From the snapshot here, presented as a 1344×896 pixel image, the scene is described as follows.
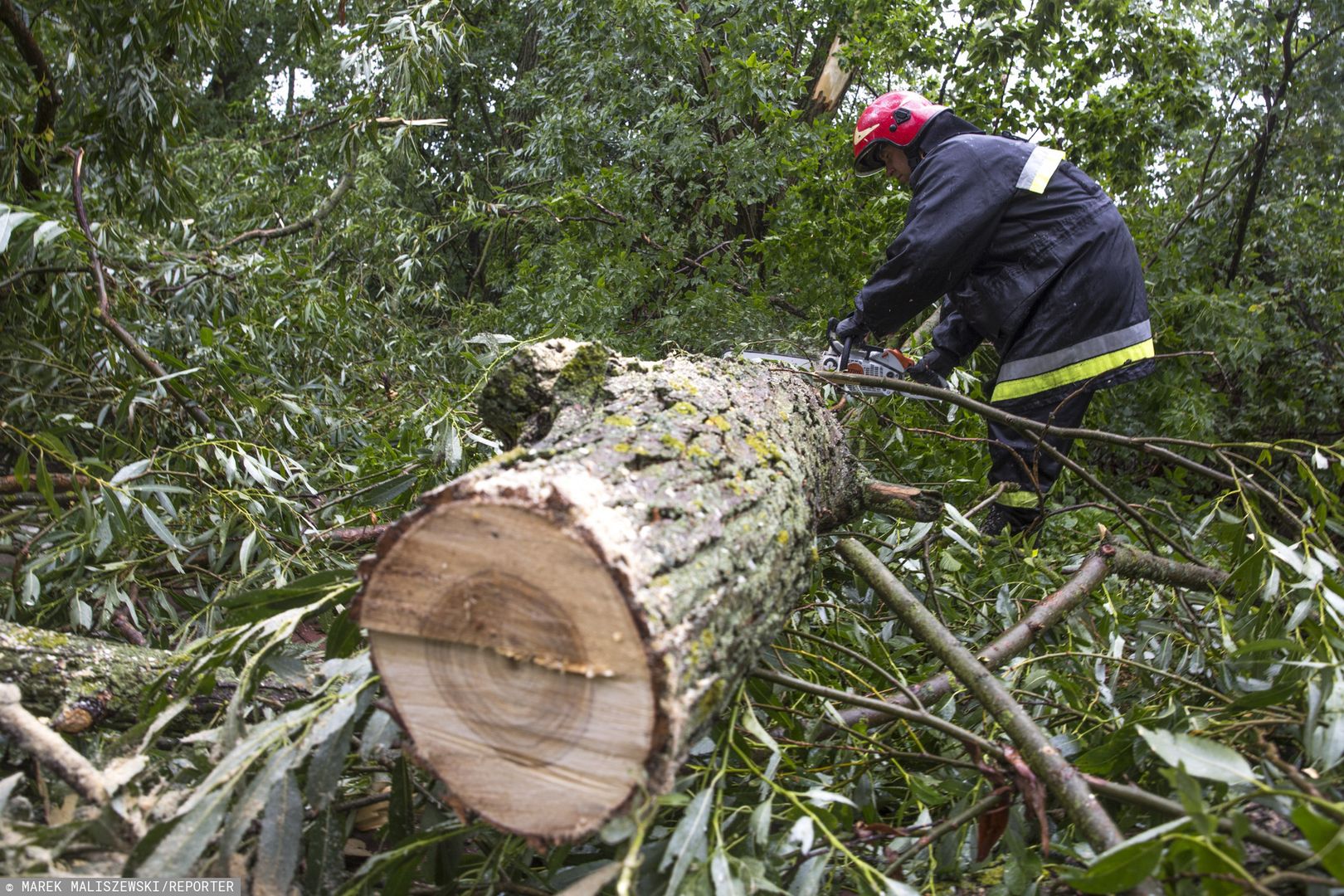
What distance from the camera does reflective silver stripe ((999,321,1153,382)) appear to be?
3.16 meters

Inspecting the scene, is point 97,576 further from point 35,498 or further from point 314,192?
point 314,192

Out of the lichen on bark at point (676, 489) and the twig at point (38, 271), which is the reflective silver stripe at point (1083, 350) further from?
the twig at point (38, 271)

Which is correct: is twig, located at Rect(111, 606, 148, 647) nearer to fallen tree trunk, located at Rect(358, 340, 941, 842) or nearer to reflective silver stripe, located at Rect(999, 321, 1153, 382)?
fallen tree trunk, located at Rect(358, 340, 941, 842)

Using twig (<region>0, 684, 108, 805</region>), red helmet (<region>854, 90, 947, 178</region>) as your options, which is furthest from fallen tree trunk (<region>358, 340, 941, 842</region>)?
red helmet (<region>854, 90, 947, 178</region>)

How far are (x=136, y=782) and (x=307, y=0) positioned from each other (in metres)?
3.29

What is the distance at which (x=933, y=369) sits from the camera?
11.2 ft

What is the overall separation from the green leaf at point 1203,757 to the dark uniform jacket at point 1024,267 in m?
2.10

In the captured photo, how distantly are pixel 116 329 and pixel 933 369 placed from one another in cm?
262

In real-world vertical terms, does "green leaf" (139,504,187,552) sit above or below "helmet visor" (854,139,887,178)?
below

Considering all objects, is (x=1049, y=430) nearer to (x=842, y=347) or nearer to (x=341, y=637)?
(x=842, y=347)

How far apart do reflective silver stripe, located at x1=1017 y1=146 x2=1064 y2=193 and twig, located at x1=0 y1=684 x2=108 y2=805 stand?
2962 millimetres

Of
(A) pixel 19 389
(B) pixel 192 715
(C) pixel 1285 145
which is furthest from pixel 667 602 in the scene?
(C) pixel 1285 145

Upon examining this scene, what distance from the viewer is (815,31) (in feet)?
16.9

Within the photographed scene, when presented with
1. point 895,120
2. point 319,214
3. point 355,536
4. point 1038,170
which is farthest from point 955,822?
point 319,214
